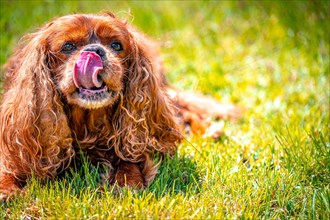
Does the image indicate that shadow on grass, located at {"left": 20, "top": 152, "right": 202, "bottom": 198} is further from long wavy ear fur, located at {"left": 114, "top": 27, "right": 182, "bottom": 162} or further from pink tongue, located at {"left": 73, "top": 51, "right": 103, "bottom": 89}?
pink tongue, located at {"left": 73, "top": 51, "right": 103, "bottom": 89}

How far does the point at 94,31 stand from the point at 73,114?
0.55m

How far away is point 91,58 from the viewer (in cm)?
386

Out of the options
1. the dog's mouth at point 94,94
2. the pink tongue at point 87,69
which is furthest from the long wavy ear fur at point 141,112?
the pink tongue at point 87,69

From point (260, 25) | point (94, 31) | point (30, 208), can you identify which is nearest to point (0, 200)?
point (30, 208)

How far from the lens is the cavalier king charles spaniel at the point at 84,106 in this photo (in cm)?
Answer: 394

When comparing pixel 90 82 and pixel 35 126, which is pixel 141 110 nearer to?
pixel 90 82

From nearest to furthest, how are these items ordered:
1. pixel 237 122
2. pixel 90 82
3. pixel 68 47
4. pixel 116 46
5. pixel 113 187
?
pixel 113 187, pixel 90 82, pixel 68 47, pixel 116 46, pixel 237 122

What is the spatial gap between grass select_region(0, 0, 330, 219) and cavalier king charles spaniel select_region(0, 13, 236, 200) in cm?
16

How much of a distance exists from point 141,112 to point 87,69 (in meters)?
0.56

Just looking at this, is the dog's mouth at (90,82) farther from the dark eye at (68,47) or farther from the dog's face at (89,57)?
the dark eye at (68,47)

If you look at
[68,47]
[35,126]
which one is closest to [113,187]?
[35,126]

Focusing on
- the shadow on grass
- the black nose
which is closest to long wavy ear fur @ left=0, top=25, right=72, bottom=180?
Answer: the shadow on grass

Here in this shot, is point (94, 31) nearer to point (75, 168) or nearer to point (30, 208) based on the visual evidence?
point (75, 168)

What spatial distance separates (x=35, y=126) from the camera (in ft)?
13.0
